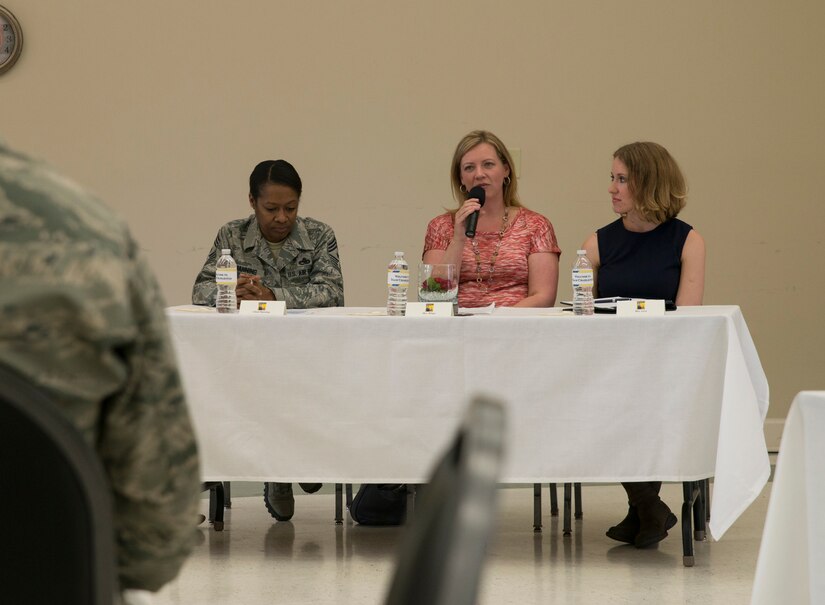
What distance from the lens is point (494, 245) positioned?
12.3 feet

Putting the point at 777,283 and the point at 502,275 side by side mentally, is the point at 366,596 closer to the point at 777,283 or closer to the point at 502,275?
the point at 502,275

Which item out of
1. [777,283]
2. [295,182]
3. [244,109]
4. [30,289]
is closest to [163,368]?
[30,289]

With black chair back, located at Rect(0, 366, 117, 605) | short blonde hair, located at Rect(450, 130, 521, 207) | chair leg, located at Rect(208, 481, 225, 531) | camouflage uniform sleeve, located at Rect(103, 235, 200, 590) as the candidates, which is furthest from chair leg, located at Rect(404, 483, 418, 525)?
black chair back, located at Rect(0, 366, 117, 605)

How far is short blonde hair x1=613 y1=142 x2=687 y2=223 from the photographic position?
11.5ft

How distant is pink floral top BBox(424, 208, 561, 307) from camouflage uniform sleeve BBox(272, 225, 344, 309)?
0.39 metres

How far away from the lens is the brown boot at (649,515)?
328 centimetres

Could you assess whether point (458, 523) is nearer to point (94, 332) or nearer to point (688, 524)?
point (94, 332)

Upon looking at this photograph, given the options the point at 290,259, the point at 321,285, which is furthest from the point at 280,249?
the point at 321,285

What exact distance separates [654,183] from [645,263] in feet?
0.84

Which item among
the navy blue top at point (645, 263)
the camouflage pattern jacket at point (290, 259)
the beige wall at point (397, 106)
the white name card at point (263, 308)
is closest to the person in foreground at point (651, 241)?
the navy blue top at point (645, 263)

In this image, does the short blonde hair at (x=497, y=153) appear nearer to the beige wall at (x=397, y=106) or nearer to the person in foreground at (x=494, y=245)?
the person in foreground at (x=494, y=245)

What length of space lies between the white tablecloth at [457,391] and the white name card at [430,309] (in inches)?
2.4

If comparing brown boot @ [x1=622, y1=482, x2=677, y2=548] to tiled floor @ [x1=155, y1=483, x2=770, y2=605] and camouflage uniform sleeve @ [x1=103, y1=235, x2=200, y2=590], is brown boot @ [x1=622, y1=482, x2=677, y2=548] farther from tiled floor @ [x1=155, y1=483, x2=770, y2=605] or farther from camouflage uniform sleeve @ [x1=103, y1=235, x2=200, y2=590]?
camouflage uniform sleeve @ [x1=103, y1=235, x2=200, y2=590]

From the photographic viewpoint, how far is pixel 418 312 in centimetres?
301
